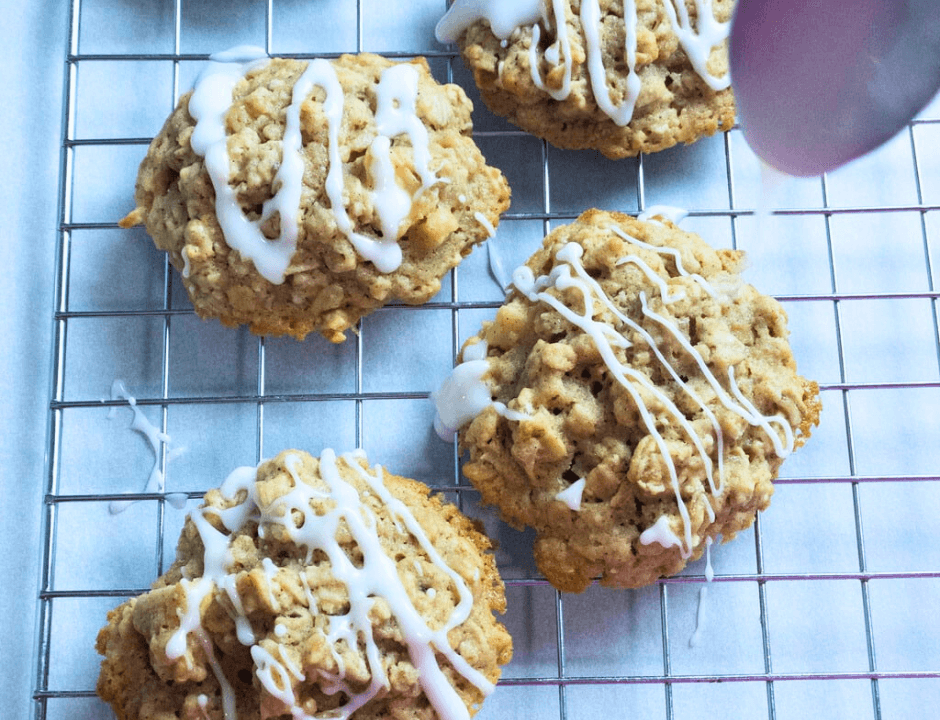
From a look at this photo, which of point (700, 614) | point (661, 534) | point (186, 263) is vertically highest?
point (186, 263)

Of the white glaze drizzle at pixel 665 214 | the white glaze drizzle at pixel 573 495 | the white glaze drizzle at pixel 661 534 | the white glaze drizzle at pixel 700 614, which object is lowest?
the white glaze drizzle at pixel 700 614

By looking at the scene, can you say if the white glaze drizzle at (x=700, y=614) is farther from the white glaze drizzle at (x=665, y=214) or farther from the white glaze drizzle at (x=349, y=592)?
the white glaze drizzle at (x=665, y=214)

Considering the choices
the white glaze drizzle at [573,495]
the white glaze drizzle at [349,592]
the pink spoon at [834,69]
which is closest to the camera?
the pink spoon at [834,69]

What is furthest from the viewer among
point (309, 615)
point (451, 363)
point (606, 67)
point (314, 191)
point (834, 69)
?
point (451, 363)

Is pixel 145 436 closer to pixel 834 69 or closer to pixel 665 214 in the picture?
pixel 665 214

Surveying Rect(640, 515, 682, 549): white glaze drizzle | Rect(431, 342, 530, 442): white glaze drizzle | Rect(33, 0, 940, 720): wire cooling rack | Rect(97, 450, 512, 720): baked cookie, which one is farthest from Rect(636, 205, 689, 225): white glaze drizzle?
Rect(97, 450, 512, 720): baked cookie

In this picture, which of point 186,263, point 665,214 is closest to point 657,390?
point 665,214

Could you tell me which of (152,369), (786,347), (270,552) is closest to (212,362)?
(152,369)

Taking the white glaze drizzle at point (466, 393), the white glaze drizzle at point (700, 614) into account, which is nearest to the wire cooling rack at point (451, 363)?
the white glaze drizzle at point (700, 614)

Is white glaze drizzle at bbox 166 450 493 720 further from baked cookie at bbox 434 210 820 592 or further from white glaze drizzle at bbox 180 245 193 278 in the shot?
white glaze drizzle at bbox 180 245 193 278
